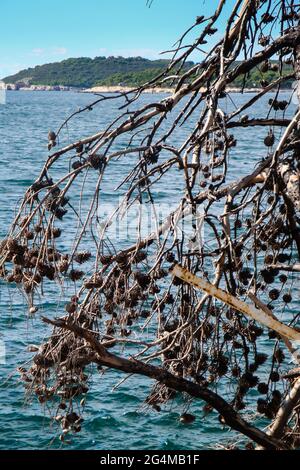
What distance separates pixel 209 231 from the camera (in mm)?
24516

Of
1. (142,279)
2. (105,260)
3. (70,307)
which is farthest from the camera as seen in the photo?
(105,260)

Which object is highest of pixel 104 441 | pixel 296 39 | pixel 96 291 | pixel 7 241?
pixel 296 39

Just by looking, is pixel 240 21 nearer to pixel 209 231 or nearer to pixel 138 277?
pixel 138 277

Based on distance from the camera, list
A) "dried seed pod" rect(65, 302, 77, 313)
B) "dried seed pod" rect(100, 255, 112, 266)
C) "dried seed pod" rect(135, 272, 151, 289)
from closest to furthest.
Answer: "dried seed pod" rect(65, 302, 77, 313) < "dried seed pod" rect(135, 272, 151, 289) < "dried seed pod" rect(100, 255, 112, 266)

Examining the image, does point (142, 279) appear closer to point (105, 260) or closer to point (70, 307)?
point (105, 260)

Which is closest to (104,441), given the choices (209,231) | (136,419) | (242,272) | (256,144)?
(136,419)

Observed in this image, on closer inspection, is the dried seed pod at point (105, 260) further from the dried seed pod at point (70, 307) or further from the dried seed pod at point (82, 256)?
the dried seed pod at point (70, 307)

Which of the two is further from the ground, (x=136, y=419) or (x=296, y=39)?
(x=296, y=39)

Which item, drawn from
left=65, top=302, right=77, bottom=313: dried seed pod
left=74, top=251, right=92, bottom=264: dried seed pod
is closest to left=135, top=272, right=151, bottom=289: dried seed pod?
left=74, top=251, right=92, bottom=264: dried seed pod

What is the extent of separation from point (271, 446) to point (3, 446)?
6.76m

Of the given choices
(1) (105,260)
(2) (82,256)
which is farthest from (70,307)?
(1) (105,260)

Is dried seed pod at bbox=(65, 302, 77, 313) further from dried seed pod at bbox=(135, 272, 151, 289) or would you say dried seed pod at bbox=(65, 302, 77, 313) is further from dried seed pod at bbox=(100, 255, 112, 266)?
dried seed pod at bbox=(100, 255, 112, 266)

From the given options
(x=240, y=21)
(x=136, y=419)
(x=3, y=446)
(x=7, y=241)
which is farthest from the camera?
(x=136, y=419)

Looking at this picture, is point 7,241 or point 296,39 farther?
point 296,39
